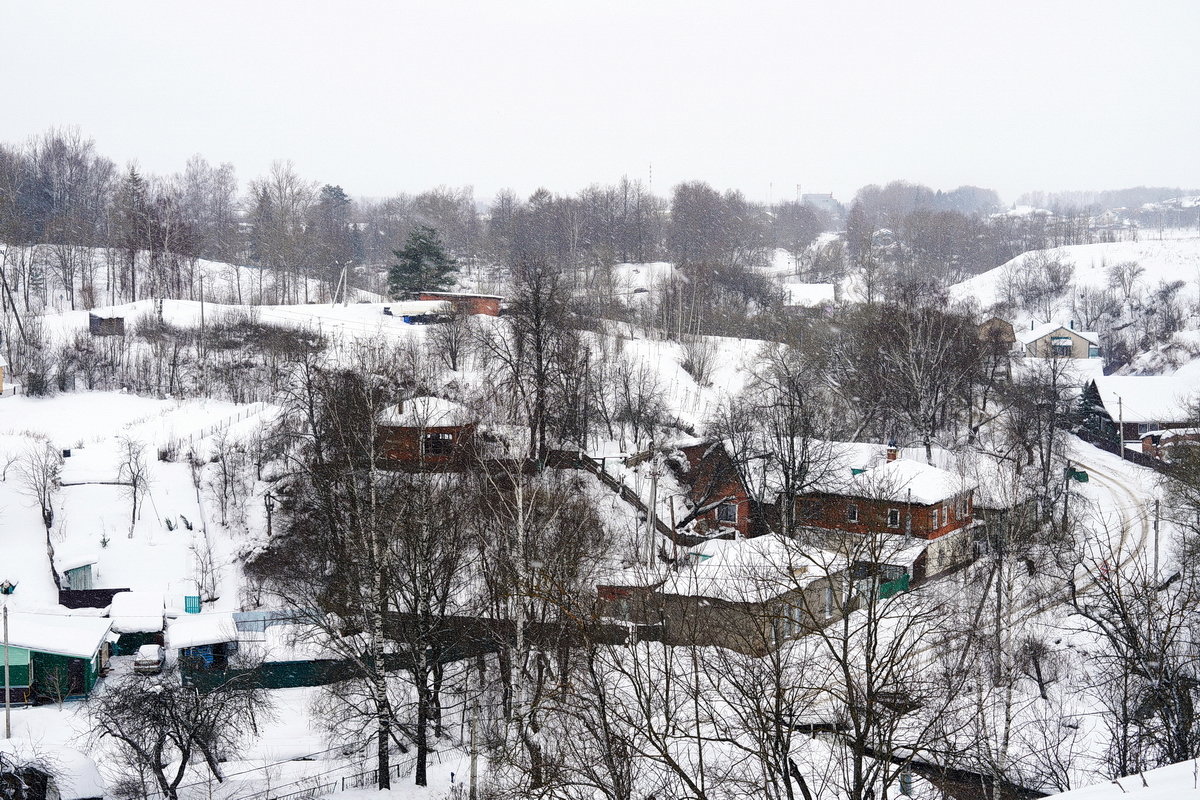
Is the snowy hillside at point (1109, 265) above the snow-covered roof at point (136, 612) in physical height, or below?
above

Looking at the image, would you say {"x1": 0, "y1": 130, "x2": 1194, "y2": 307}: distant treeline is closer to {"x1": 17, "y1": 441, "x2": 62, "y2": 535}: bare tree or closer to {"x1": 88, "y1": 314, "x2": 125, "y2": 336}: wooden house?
{"x1": 88, "y1": 314, "x2": 125, "y2": 336}: wooden house

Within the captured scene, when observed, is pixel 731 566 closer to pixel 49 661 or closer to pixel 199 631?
pixel 199 631

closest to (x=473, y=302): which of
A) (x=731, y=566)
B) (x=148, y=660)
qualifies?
(x=148, y=660)

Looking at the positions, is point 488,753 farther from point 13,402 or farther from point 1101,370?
point 1101,370

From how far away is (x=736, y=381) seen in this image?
1436 inches

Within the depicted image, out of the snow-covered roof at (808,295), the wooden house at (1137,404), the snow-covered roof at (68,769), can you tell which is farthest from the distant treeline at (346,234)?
the snow-covered roof at (68,769)

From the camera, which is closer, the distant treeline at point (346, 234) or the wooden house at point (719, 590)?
the wooden house at point (719, 590)

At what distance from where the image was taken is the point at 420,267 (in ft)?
139

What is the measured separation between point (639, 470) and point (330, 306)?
21031 millimetres

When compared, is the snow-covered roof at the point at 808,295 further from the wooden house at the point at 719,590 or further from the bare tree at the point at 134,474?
the bare tree at the point at 134,474

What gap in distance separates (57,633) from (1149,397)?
117ft

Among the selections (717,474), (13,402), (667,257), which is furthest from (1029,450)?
(667,257)

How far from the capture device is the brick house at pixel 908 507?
75.6 feet

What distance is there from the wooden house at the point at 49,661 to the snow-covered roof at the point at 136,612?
1.48 metres
